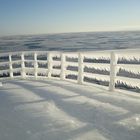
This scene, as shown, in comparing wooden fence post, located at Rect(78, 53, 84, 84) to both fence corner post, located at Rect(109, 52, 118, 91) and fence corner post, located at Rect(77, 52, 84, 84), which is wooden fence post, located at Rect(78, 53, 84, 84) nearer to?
fence corner post, located at Rect(77, 52, 84, 84)

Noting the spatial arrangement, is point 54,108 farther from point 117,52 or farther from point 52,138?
point 117,52

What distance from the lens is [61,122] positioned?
19.5 ft

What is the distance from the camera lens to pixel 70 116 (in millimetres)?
6398

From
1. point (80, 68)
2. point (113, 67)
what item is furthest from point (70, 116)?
point (80, 68)

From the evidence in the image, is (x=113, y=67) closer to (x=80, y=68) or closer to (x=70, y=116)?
(x=80, y=68)

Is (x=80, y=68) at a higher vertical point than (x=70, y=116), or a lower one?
higher

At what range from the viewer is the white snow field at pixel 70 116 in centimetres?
523

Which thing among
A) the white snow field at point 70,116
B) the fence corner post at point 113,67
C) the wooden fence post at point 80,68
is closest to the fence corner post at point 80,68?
the wooden fence post at point 80,68

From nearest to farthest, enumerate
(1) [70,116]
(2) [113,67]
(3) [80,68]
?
(1) [70,116] < (2) [113,67] < (3) [80,68]

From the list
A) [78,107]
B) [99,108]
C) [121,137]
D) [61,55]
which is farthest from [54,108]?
[61,55]

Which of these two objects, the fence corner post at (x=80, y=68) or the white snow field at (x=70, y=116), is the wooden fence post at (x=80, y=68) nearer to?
the fence corner post at (x=80, y=68)

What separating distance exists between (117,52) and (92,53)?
4.78 feet

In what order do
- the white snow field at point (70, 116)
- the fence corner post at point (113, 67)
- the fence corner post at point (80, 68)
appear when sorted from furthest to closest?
the fence corner post at point (80, 68), the fence corner post at point (113, 67), the white snow field at point (70, 116)

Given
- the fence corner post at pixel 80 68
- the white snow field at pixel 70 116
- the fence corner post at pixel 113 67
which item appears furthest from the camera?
the fence corner post at pixel 80 68
